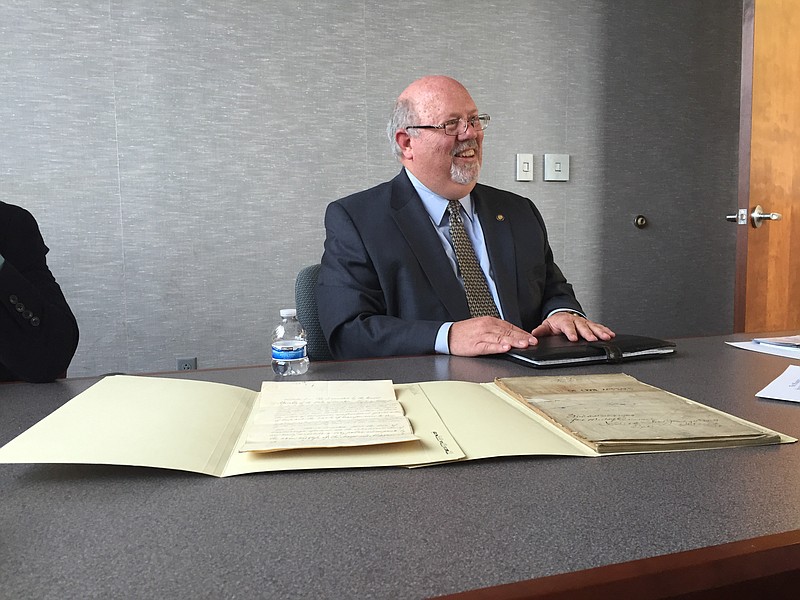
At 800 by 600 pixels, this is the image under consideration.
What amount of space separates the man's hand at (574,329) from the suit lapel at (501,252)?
0.27 m

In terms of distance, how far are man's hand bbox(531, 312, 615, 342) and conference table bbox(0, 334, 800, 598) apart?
0.70m

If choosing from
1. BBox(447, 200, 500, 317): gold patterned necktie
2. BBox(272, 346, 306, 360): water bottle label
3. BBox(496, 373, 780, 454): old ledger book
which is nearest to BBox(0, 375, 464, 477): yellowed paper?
BBox(496, 373, 780, 454): old ledger book

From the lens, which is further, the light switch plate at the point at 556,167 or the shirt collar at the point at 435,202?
the light switch plate at the point at 556,167

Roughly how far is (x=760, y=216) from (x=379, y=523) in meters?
2.69

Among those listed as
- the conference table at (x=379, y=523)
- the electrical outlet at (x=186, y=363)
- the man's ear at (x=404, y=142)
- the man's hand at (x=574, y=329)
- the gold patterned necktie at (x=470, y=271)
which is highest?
the man's ear at (x=404, y=142)

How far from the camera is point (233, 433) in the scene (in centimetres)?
77

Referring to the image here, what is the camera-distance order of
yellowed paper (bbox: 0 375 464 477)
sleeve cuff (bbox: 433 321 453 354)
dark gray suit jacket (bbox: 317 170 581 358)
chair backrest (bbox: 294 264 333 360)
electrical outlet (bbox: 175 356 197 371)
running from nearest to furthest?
yellowed paper (bbox: 0 375 464 477)
sleeve cuff (bbox: 433 321 453 354)
dark gray suit jacket (bbox: 317 170 581 358)
chair backrest (bbox: 294 264 333 360)
electrical outlet (bbox: 175 356 197 371)

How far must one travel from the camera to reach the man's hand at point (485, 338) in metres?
1.30

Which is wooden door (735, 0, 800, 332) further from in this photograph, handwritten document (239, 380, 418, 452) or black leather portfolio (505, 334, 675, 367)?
handwritten document (239, 380, 418, 452)

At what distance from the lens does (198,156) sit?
2.52m

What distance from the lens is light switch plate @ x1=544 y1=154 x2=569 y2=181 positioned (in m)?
3.01

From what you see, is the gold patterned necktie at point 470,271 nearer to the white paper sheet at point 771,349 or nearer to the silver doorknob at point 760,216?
the white paper sheet at point 771,349

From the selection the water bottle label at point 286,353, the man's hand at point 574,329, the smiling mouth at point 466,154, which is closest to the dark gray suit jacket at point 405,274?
the smiling mouth at point 466,154

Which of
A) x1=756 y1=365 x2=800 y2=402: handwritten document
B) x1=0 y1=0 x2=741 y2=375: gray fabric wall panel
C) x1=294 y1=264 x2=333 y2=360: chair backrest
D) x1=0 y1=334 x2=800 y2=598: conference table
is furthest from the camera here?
x1=0 y1=0 x2=741 y2=375: gray fabric wall panel
